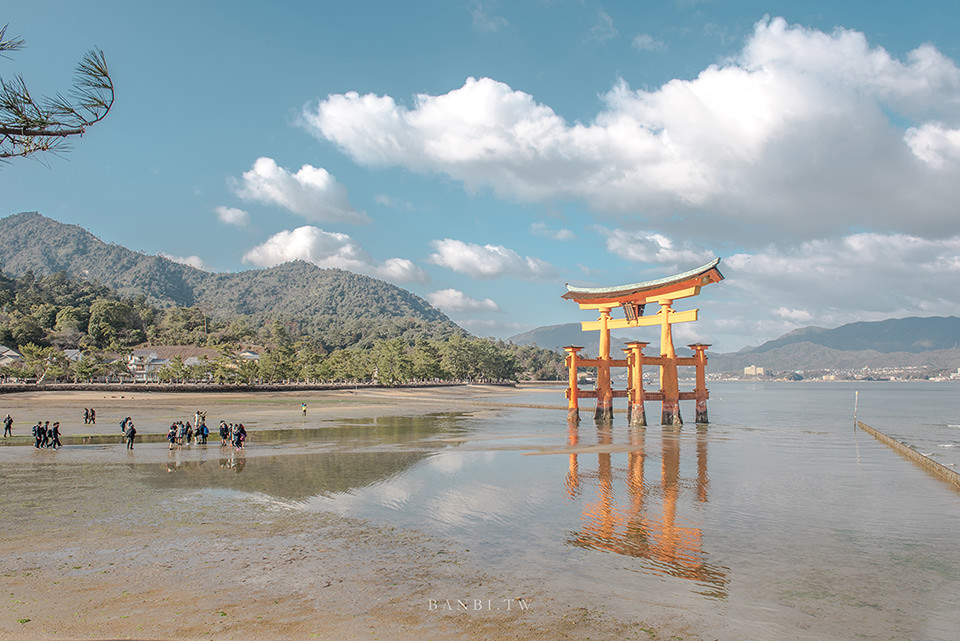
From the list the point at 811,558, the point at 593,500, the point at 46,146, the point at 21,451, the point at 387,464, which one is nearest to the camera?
the point at 46,146

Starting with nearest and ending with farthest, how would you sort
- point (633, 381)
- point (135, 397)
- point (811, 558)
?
point (811, 558)
point (633, 381)
point (135, 397)

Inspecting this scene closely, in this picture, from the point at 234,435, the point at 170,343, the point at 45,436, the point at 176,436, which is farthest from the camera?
the point at 170,343

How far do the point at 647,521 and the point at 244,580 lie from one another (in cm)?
939

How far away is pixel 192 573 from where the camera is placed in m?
9.40

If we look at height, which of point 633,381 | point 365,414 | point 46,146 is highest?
point 46,146

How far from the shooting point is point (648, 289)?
130ft

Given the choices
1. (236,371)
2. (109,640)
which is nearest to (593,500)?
(109,640)

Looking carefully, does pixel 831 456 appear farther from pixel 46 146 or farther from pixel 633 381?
pixel 46 146

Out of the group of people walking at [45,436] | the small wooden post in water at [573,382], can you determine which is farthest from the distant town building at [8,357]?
→ the small wooden post in water at [573,382]

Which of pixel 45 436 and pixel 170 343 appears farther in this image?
pixel 170 343

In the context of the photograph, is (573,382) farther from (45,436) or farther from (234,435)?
(45,436)

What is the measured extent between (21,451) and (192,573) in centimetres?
2161

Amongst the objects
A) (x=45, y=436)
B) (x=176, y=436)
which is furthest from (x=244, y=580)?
(x=45, y=436)

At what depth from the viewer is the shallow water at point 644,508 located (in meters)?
8.88
